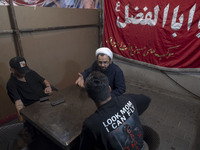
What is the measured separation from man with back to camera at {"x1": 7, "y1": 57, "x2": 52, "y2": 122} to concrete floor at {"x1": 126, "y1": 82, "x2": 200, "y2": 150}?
1.70 metres

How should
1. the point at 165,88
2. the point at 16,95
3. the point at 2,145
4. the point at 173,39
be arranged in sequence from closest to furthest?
the point at 2,145 < the point at 16,95 < the point at 173,39 < the point at 165,88

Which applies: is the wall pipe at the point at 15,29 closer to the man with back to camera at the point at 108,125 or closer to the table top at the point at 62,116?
the table top at the point at 62,116

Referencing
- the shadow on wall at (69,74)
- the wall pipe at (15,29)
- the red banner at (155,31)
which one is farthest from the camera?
the shadow on wall at (69,74)

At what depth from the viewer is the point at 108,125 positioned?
953 millimetres

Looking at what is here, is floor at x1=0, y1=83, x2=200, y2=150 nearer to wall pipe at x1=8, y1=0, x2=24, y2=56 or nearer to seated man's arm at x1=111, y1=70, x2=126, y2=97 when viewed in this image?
seated man's arm at x1=111, y1=70, x2=126, y2=97

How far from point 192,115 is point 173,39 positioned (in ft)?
4.75

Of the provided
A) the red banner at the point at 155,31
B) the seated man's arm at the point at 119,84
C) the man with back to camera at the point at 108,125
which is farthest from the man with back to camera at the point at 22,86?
the red banner at the point at 155,31

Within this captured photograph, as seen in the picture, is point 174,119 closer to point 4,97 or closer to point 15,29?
point 4,97

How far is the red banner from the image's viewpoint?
263 centimetres

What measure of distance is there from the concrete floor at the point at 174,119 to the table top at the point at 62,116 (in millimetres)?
1245

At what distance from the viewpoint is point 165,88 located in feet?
10.9

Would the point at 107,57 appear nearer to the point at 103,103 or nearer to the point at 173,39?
the point at 103,103

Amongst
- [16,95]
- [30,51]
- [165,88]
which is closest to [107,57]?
[16,95]

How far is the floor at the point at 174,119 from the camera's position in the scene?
6.53ft
